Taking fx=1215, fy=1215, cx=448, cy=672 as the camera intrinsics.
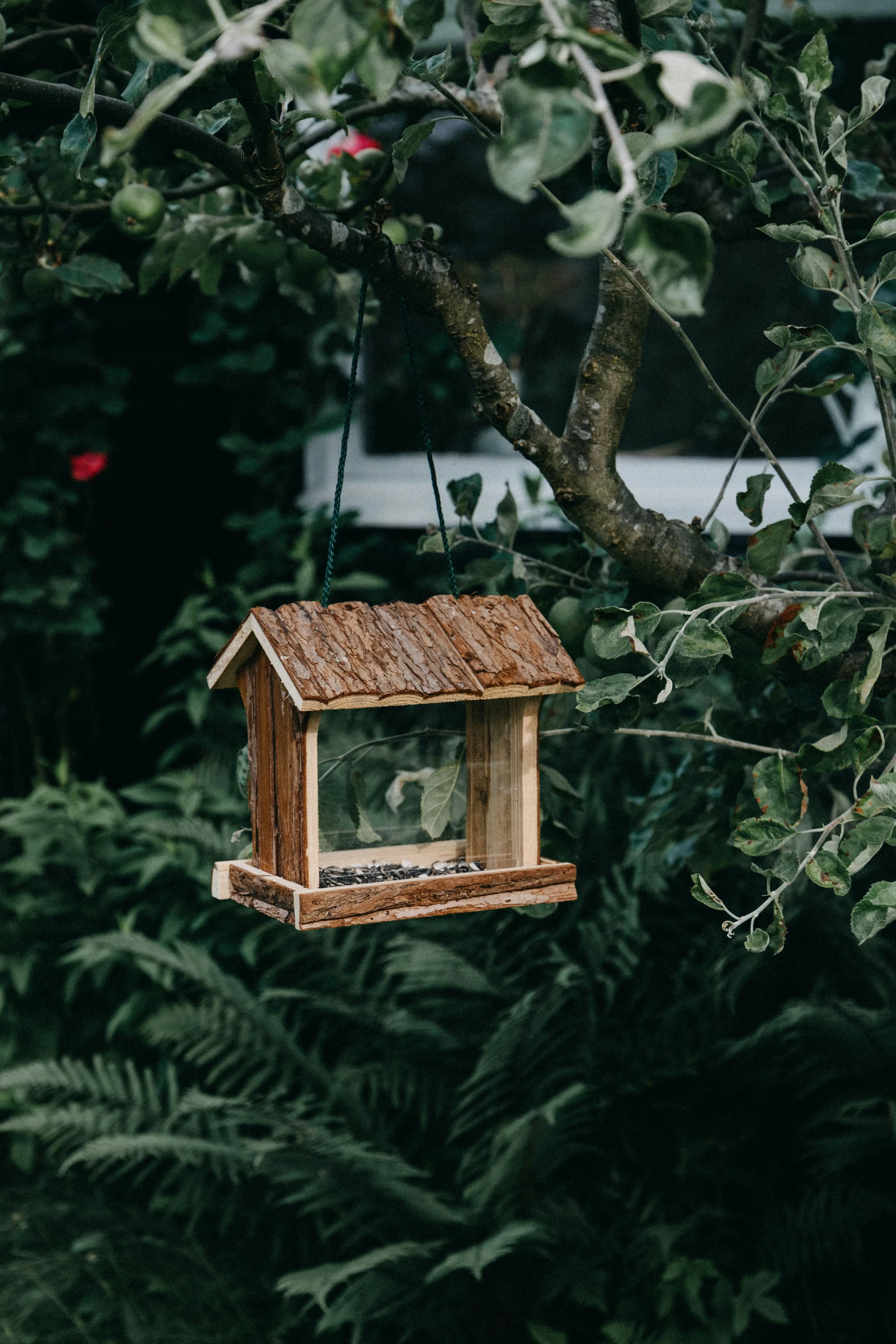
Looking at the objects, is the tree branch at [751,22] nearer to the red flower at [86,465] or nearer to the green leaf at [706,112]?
the green leaf at [706,112]

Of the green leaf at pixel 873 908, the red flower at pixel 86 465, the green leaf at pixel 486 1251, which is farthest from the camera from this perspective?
the red flower at pixel 86 465

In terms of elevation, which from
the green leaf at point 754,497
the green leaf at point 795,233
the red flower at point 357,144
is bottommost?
the green leaf at point 754,497

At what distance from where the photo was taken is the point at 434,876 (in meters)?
1.28

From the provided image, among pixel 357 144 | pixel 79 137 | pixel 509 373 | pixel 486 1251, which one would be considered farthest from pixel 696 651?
pixel 357 144

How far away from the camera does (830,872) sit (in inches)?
43.5

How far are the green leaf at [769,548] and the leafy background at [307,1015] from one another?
30cm

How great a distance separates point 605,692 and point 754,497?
14.1 inches

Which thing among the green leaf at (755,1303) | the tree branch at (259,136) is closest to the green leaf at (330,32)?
the tree branch at (259,136)

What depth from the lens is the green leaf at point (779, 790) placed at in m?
1.24

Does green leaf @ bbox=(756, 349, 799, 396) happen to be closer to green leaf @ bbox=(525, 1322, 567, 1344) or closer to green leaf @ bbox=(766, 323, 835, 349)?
green leaf @ bbox=(766, 323, 835, 349)

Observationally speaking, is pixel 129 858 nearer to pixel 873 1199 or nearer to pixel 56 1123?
pixel 56 1123

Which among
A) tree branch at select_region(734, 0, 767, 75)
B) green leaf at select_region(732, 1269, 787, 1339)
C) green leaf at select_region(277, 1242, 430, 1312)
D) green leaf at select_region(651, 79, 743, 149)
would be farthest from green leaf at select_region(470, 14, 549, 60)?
green leaf at select_region(732, 1269, 787, 1339)

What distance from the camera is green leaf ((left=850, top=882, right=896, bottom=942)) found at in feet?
3.28

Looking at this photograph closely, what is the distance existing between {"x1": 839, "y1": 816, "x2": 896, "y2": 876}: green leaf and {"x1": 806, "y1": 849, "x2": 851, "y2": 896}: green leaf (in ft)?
0.05
